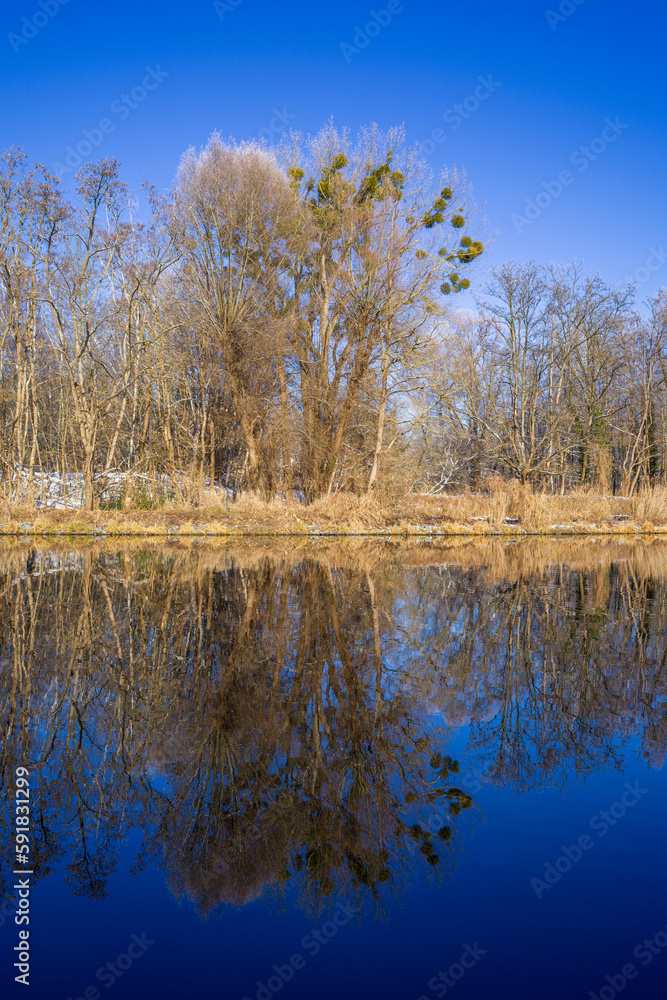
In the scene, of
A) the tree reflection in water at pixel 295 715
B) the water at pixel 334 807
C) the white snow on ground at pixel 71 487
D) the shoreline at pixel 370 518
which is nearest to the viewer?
the water at pixel 334 807

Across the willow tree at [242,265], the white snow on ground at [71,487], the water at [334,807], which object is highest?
the willow tree at [242,265]

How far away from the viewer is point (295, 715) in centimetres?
575

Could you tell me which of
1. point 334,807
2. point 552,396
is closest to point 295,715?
point 334,807

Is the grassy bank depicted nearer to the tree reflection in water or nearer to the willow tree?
the willow tree

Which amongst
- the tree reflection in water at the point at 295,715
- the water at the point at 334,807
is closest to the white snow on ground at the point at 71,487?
the tree reflection in water at the point at 295,715

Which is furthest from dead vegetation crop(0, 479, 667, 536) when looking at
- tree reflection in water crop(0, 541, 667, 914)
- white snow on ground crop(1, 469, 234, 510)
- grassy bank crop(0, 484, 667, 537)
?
tree reflection in water crop(0, 541, 667, 914)

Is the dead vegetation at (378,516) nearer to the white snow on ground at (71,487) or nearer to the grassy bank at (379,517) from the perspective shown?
the grassy bank at (379,517)

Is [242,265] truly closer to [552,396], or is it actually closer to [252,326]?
[252,326]

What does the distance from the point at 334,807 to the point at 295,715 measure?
1.57 m

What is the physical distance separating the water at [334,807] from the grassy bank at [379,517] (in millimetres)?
12773

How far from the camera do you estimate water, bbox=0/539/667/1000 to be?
10.2ft

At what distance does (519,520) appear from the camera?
26.0 meters

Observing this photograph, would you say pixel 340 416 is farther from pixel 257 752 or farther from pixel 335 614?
pixel 257 752

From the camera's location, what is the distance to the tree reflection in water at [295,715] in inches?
153
